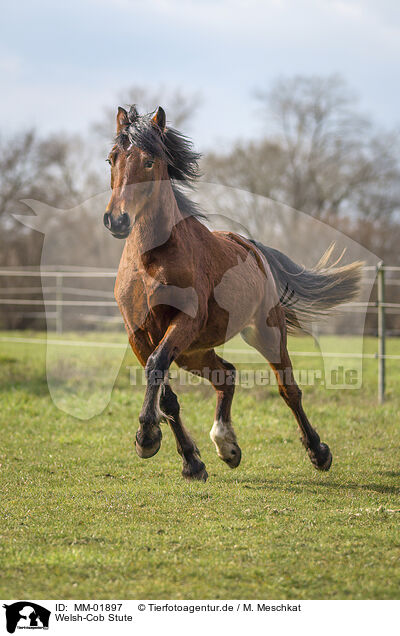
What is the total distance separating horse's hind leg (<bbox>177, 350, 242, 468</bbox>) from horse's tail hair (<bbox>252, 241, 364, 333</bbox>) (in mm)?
1032

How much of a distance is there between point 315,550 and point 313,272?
11.8 feet

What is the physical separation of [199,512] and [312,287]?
9.78ft

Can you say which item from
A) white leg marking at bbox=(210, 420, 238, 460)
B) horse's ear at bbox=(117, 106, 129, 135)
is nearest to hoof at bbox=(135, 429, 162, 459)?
white leg marking at bbox=(210, 420, 238, 460)

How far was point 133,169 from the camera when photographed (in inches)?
161

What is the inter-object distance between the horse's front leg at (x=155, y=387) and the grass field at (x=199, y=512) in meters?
0.43

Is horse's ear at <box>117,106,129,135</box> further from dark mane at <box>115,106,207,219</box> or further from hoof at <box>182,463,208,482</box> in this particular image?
hoof at <box>182,463,208,482</box>

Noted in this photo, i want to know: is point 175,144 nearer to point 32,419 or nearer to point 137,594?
point 137,594

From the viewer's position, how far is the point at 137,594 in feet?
8.86

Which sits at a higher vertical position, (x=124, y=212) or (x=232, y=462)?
(x=124, y=212)

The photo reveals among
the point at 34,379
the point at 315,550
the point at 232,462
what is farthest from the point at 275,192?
the point at 315,550

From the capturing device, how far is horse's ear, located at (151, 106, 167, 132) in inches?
173
